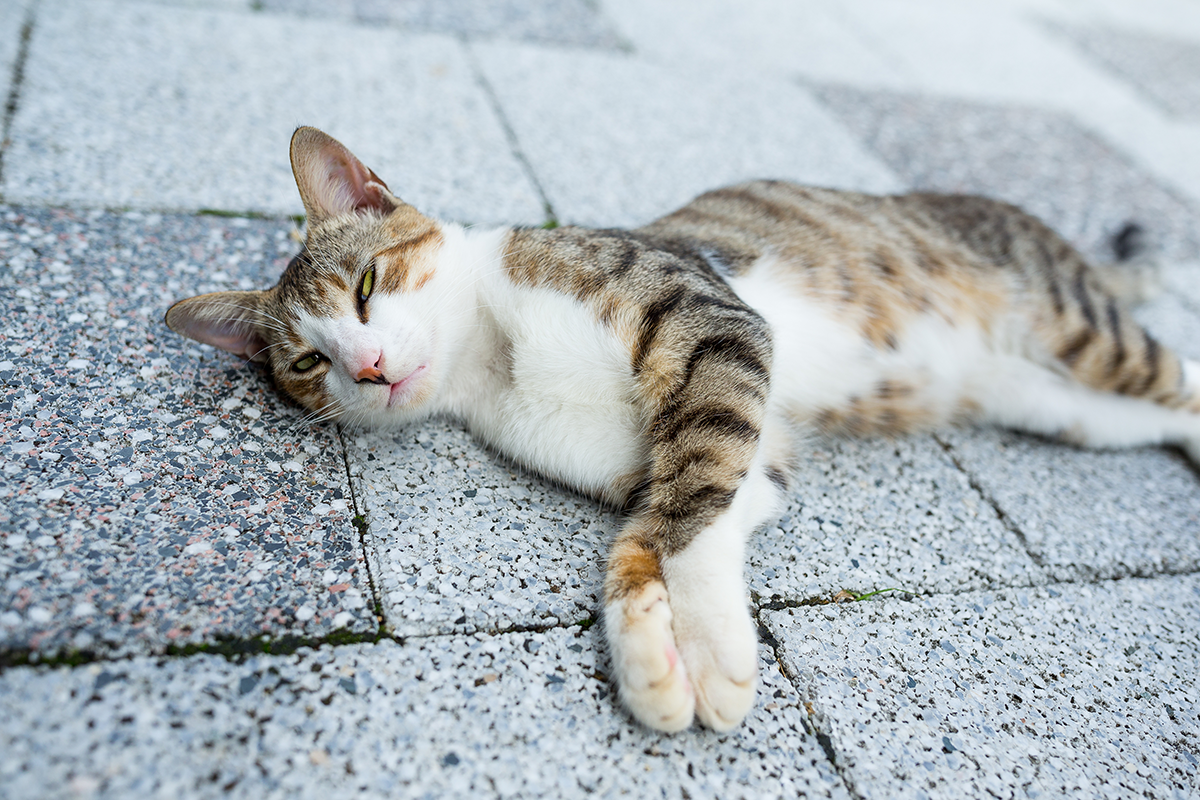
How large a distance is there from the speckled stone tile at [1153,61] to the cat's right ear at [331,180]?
5.76 metres

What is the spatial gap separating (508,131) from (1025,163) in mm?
2968

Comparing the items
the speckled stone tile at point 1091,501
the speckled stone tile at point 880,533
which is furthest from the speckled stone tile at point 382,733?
the speckled stone tile at point 1091,501

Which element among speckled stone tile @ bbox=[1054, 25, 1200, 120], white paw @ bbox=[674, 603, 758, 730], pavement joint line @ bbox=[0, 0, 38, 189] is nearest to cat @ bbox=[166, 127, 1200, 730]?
white paw @ bbox=[674, 603, 758, 730]

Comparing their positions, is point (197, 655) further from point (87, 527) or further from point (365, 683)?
point (87, 527)

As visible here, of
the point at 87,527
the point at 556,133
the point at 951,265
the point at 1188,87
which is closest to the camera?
the point at 87,527

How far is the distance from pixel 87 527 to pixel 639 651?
1253 mm

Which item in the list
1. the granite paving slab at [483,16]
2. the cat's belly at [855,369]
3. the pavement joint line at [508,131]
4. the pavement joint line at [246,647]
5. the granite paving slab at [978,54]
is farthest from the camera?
the granite paving slab at [978,54]

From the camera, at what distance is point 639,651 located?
160cm

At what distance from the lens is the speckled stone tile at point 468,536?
178 cm

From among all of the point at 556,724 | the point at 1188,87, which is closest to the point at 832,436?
the point at 556,724

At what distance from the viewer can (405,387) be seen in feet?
6.86

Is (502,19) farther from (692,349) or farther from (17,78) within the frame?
(692,349)

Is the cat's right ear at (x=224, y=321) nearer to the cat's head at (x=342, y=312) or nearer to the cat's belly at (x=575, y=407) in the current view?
the cat's head at (x=342, y=312)

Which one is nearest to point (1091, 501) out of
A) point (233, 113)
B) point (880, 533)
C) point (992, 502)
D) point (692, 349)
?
point (992, 502)
